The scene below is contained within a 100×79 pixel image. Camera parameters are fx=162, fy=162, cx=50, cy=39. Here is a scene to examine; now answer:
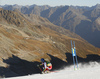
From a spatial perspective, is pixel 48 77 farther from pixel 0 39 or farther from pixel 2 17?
pixel 2 17

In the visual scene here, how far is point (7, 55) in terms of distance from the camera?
66.4m

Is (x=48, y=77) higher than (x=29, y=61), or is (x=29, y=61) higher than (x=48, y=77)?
(x=29, y=61)

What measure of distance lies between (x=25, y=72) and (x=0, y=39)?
25.6 m

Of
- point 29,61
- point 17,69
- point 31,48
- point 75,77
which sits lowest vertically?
point 75,77

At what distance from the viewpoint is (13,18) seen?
515 ft

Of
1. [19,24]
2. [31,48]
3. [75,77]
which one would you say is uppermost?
[19,24]

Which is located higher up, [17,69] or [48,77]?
[17,69]

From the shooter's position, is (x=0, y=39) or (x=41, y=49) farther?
(x=41, y=49)

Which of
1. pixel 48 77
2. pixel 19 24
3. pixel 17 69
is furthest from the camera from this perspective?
pixel 19 24

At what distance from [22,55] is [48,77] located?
65490 millimetres

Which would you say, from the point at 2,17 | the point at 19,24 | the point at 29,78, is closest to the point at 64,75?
the point at 29,78

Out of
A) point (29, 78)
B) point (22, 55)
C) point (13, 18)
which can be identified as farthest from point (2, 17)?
point (29, 78)

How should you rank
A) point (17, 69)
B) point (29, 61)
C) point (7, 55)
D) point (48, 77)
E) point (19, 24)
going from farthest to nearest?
point (19, 24) → point (29, 61) → point (7, 55) → point (17, 69) → point (48, 77)

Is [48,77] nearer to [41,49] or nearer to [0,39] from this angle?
[0,39]
